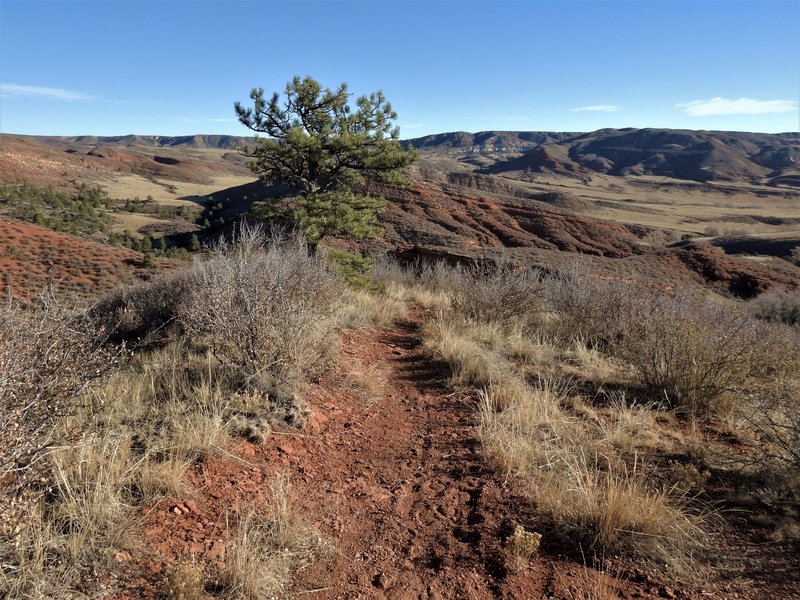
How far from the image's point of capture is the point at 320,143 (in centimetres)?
898

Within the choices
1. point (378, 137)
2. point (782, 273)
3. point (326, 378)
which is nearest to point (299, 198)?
point (378, 137)

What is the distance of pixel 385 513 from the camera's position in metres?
2.76

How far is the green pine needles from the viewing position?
888 centimetres

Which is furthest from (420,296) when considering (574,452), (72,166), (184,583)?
(72,166)

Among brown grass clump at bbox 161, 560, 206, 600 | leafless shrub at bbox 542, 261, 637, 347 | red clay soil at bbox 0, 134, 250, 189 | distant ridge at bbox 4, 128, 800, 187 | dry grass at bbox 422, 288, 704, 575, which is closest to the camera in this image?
brown grass clump at bbox 161, 560, 206, 600

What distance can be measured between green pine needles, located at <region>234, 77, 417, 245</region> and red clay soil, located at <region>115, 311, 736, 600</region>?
5760 mm

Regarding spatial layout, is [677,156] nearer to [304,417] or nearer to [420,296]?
[420,296]

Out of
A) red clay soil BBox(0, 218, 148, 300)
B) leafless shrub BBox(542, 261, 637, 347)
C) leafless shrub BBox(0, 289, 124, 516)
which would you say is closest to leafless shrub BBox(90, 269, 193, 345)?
leafless shrub BBox(0, 289, 124, 516)

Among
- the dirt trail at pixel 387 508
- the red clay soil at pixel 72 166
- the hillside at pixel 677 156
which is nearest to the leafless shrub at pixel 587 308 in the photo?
the dirt trail at pixel 387 508

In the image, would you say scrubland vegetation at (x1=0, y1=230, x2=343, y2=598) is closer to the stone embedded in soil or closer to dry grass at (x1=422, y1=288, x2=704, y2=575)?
the stone embedded in soil

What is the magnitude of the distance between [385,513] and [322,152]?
765 centimetres

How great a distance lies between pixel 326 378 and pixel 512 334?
3154 millimetres

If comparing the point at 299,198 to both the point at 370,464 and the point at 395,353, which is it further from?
the point at 370,464

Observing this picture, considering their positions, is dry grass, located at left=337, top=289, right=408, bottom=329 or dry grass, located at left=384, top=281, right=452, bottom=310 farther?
dry grass, located at left=384, top=281, right=452, bottom=310
